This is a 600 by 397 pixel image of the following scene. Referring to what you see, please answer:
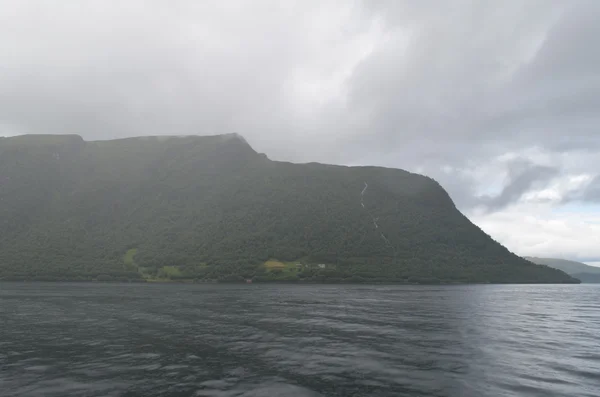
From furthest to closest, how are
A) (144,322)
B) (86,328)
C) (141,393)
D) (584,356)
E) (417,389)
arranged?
(144,322) → (86,328) → (584,356) → (417,389) → (141,393)

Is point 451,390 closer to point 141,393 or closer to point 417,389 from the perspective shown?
point 417,389

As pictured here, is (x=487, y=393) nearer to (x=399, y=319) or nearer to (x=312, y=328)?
(x=312, y=328)

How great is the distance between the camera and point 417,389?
2383cm

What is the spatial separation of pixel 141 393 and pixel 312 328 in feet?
96.9

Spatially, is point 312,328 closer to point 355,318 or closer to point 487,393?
point 355,318

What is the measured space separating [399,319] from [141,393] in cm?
4487

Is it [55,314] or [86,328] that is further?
[55,314]

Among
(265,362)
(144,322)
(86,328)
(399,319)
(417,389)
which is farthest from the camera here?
(399,319)

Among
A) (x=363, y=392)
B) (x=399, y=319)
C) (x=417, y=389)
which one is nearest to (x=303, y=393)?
(x=363, y=392)

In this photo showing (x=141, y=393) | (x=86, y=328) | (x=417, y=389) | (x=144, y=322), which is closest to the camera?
(x=141, y=393)

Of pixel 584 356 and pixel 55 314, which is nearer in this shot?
pixel 584 356

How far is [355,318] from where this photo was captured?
6019cm

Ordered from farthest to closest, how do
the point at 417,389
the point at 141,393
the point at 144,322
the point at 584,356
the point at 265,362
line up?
the point at 144,322, the point at 584,356, the point at 265,362, the point at 417,389, the point at 141,393

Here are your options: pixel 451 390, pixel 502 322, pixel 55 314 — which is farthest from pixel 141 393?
pixel 502 322
